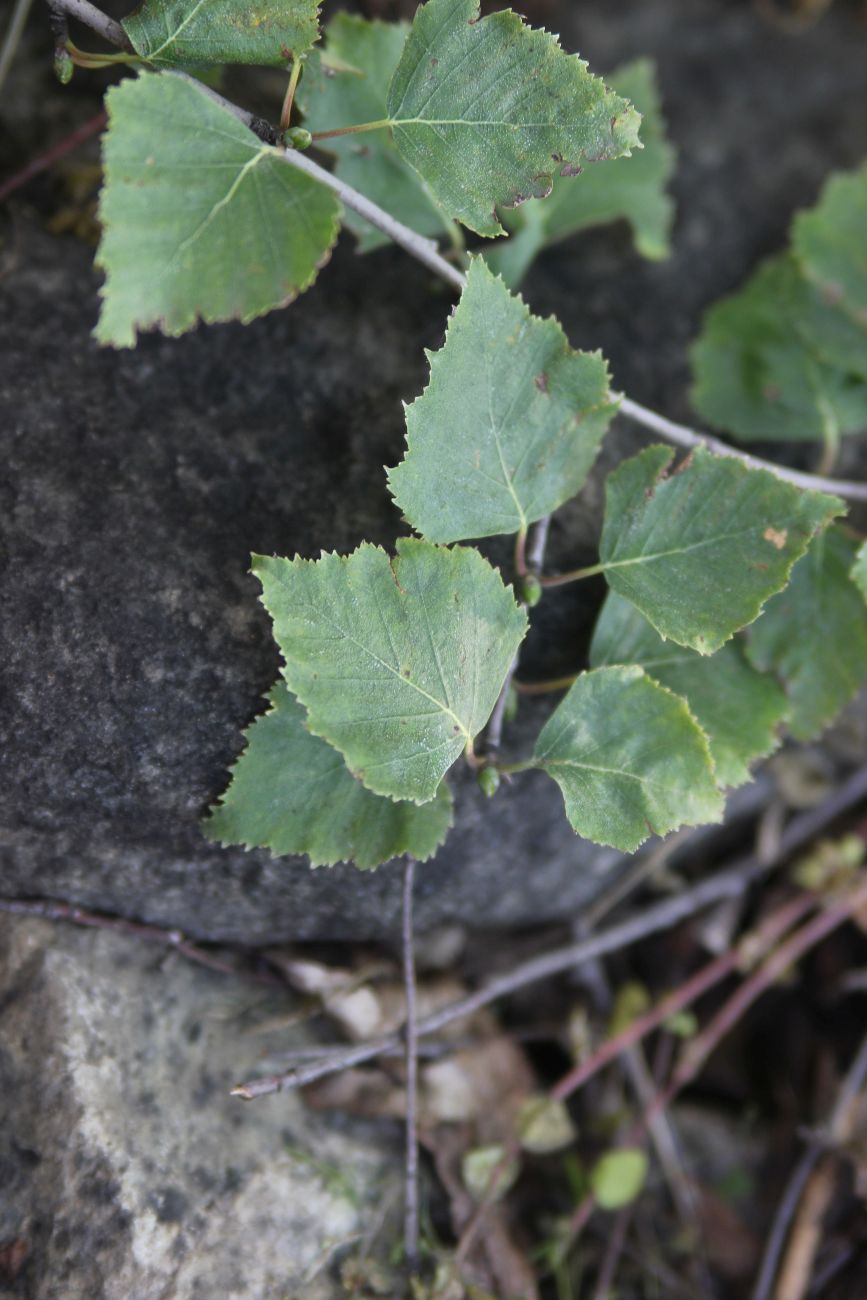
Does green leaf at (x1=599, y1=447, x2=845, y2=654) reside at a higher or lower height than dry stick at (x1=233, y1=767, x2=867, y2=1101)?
higher

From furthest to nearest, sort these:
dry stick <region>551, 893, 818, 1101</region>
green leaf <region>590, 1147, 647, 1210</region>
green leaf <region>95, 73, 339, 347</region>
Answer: dry stick <region>551, 893, 818, 1101</region>
green leaf <region>590, 1147, 647, 1210</region>
green leaf <region>95, 73, 339, 347</region>

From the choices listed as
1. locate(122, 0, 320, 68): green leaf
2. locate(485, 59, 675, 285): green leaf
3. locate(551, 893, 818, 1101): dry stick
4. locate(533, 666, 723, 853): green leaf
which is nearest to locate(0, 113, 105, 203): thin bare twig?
locate(122, 0, 320, 68): green leaf

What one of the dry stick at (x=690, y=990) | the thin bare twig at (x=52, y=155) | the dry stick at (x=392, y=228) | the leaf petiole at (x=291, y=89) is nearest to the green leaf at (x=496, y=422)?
the dry stick at (x=392, y=228)

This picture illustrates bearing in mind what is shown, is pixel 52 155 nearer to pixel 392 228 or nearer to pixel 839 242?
pixel 392 228

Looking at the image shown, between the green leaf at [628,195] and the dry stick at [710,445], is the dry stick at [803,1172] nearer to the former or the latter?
the dry stick at [710,445]

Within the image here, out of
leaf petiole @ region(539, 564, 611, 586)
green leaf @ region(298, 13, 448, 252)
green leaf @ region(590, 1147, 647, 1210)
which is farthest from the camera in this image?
green leaf @ region(590, 1147, 647, 1210)

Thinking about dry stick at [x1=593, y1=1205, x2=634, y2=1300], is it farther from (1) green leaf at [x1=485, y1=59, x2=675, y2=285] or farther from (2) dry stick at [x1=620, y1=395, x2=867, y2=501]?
(1) green leaf at [x1=485, y1=59, x2=675, y2=285]

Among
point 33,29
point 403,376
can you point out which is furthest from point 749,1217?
point 33,29

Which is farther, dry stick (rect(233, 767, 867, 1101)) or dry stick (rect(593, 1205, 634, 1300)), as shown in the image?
dry stick (rect(593, 1205, 634, 1300))
